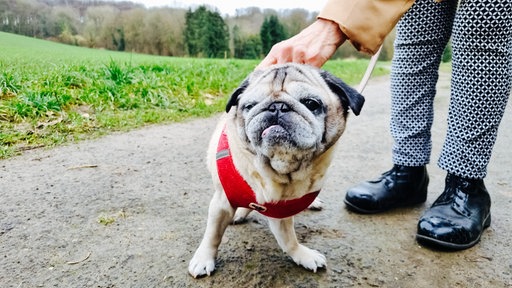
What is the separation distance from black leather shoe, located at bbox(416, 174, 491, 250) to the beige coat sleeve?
2.96ft

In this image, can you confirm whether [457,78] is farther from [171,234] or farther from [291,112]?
[171,234]

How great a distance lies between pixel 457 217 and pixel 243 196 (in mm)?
1102

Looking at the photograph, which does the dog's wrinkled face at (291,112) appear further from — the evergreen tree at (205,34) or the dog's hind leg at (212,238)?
the evergreen tree at (205,34)

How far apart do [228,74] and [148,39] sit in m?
2.31

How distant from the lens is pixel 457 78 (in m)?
2.03

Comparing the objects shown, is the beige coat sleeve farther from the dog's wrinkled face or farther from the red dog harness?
the red dog harness

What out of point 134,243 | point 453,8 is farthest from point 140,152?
point 453,8

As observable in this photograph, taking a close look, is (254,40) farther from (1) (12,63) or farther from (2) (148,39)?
(1) (12,63)

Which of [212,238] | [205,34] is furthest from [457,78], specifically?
[205,34]

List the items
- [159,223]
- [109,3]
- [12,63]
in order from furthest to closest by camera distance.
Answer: [109,3]
[12,63]
[159,223]

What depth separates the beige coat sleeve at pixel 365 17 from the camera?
5.33ft

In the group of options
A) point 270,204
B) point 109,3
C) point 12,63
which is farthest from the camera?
point 109,3

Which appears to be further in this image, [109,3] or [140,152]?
[109,3]

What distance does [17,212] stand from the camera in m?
2.14
